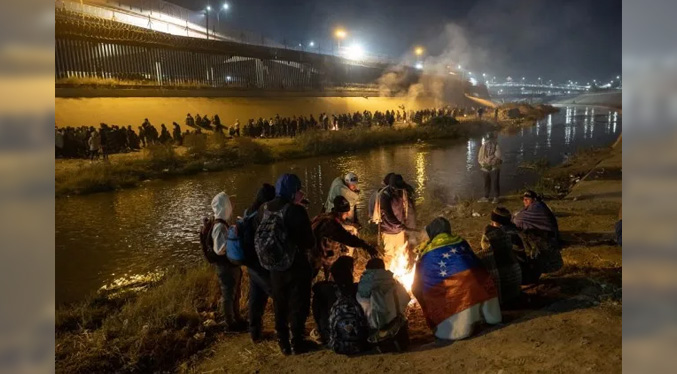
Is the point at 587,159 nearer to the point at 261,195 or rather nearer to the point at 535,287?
the point at 535,287

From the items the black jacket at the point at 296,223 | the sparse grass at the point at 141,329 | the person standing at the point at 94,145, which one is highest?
the person standing at the point at 94,145

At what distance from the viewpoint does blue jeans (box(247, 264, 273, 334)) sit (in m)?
4.68

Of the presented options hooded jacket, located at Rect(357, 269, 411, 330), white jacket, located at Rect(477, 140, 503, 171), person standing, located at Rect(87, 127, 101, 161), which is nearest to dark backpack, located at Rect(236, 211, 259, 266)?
hooded jacket, located at Rect(357, 269, 411, 330)

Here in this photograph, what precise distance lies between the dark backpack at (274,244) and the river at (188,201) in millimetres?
4836

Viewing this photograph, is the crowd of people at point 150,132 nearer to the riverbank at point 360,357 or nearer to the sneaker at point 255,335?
the riverbank at point 360,357

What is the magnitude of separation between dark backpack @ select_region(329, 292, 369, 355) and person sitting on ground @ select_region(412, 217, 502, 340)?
0.62m

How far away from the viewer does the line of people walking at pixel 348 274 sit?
4.34m

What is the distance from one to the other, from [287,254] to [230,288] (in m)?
1.31

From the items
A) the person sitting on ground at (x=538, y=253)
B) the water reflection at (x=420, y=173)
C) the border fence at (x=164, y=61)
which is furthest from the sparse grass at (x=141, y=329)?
the border fence at (x=164, y=61)

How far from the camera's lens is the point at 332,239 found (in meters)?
4.99

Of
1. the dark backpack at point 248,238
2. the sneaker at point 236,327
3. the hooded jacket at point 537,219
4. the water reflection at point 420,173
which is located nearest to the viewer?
the dark backpack at point 248,238

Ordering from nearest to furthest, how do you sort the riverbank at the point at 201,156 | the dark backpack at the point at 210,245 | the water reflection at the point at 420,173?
the dark backpack at the point at 210,245
the water reflection at the point at 420,173
the riverbank at the point at 201,156

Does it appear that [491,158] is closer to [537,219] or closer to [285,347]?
[537,219]

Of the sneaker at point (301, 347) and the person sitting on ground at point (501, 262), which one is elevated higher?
the person sitting on ground at point (501, 262)
